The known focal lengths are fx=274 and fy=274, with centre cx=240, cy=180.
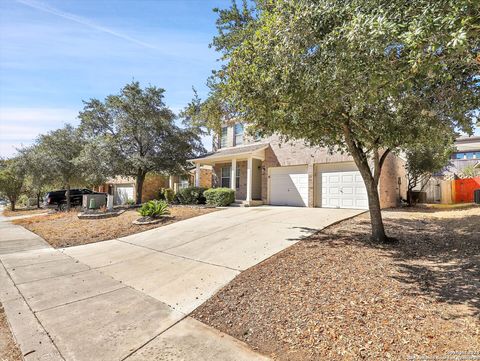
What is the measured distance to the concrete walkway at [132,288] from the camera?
11.1ft

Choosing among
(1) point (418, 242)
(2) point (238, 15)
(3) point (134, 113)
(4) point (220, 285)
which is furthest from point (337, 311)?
(3) point (134, 113)

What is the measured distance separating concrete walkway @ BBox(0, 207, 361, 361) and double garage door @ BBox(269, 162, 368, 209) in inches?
176

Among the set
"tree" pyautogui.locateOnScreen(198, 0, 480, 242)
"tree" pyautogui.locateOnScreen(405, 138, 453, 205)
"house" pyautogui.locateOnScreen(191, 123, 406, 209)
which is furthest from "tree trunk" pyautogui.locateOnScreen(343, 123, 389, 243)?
"tree" pyautogui.locateOnScreen(405, 138, 453, 205)

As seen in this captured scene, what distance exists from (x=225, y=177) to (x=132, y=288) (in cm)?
1492

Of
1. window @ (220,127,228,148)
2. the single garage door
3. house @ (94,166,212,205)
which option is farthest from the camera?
house @ (94,166,212,205)

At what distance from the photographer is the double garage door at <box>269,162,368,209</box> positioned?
554 inches

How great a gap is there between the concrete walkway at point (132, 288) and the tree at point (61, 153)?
1019 centimetres

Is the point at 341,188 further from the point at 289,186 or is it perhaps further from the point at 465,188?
the point at 465,188

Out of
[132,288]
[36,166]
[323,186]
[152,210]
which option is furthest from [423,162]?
[36,166]

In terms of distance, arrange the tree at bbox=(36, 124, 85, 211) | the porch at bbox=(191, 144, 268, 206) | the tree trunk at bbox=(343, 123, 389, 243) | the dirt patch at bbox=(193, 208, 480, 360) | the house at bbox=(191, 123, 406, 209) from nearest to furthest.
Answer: the dirt patch at bbox=(193, 208, 480, 360) < the tree trunk at bbox=(343, 123, 389, 243) < the house at bbox=(191, 123, 406, 209) < the porch at bbox=(191, 144, 268, 206) < the tree at bbox=(36, 124, 85, 211)

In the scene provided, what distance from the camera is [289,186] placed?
16.8 m

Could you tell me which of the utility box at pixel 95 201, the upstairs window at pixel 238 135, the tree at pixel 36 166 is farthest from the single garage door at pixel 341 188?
the tree at pixel 36 166

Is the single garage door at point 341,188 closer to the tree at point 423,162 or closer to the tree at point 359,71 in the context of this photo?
the tree at point 423,162

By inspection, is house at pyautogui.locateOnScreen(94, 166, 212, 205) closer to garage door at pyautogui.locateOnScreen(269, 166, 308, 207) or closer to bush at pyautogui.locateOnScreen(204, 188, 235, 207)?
bush at pyautogui.locateOnScreen(204, 188, 235, 207)
